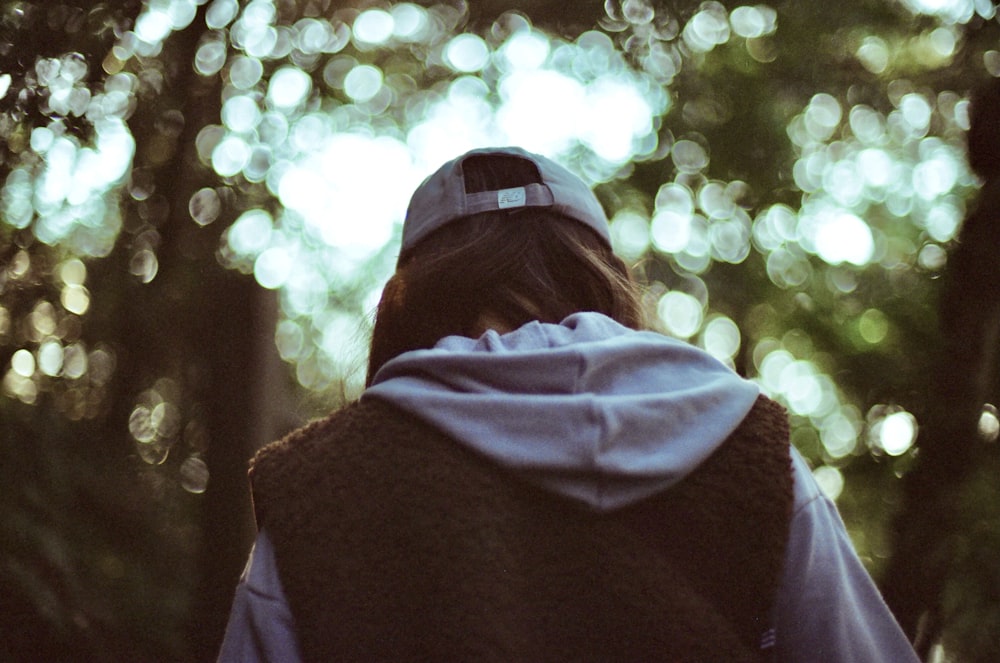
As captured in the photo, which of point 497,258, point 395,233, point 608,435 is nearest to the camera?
point 608,435

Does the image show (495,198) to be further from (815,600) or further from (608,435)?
(815,600)

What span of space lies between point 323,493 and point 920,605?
200cm

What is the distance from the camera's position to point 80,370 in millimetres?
6645

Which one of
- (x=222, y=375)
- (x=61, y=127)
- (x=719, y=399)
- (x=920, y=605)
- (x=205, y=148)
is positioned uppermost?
(x=205, y=148)

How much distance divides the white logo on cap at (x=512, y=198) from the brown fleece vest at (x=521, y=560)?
1.39 ft

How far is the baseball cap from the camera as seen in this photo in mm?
1376

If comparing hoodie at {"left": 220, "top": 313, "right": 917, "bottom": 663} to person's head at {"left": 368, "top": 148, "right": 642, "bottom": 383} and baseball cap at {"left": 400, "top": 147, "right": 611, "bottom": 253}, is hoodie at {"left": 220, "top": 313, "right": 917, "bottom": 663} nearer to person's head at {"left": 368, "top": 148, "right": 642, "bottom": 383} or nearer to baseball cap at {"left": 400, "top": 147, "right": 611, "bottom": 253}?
person's head at {"left": 368, "top": 148, "right": 642, "bottom": 383}

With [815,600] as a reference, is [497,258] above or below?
above

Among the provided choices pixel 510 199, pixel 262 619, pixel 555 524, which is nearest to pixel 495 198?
pixel 510 199

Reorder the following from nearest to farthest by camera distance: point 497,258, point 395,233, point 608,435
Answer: point 608,435
point 497,258
point 395,233

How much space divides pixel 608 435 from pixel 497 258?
1.24 feet

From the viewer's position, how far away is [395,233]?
10641mm

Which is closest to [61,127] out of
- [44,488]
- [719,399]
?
[44,488]

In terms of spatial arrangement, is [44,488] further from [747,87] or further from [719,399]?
[747,87]
